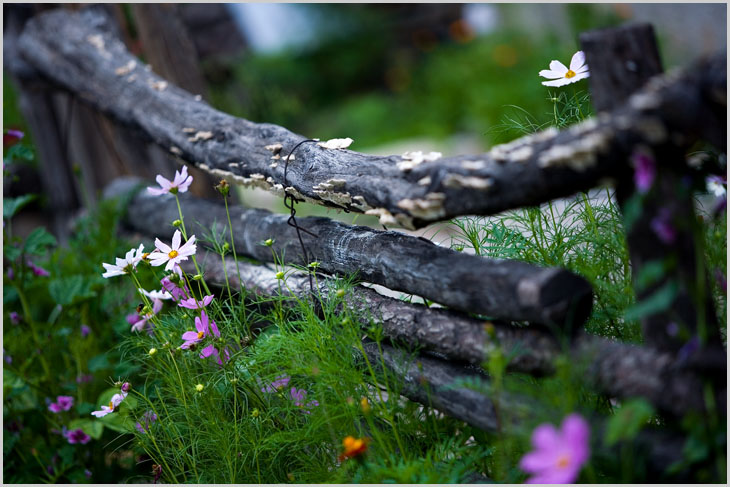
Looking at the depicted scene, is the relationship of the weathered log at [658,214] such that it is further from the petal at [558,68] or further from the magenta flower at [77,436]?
the magenta flower at [77,436]

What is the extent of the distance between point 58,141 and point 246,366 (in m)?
3.11

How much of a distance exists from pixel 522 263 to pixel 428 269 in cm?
28

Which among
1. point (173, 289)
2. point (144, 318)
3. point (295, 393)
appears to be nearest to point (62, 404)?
point (144, 318)

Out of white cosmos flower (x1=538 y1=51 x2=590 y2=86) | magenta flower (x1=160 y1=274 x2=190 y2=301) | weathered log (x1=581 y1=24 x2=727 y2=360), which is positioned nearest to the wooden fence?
weathered log (x1=581 y1=24 x2=727 y2=360)

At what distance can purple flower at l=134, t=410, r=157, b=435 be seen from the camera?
1.90 m

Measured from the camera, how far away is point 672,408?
1340 millimetres

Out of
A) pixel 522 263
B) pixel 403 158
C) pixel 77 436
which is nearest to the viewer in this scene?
pixel 522 263

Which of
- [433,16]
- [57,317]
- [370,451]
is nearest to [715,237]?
[370,451]

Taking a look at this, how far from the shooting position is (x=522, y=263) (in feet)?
5.16

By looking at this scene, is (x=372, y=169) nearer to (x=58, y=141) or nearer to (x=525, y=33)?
(x=58, y=141)

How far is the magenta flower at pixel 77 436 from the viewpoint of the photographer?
2.34 m

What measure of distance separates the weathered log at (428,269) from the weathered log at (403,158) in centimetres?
15

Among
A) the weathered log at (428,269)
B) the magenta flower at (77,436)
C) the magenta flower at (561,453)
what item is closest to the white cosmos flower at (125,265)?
the weathered log at (428,269)

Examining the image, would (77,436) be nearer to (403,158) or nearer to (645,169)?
(403,158)
